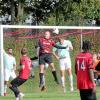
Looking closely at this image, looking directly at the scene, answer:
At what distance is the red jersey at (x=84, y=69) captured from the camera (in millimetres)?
14266

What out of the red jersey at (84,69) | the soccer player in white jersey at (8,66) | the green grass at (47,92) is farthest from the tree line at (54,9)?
the red jersey at (84,69)

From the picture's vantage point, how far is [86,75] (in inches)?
567

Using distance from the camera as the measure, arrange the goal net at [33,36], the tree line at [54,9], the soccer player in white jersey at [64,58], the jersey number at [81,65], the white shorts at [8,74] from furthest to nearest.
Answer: the tree line at [54,9] < the goal net at [33,36] < the soccer player in white jersey at [64,58] < the white shorts at [8,74] < the jersey number at [81,65]

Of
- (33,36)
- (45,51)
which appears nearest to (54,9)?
(33,36)

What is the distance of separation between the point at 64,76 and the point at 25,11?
39.7 meters

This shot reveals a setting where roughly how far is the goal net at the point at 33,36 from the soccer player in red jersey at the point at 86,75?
743 centimetres

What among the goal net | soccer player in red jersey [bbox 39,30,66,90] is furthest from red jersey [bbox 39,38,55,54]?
the goal net

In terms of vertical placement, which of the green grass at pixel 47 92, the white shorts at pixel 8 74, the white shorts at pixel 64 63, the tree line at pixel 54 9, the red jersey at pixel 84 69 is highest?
the tree line at pixel 54 9

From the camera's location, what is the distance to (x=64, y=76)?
22953 millimetres

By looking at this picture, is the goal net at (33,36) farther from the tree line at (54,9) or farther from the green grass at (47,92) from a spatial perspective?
the tree line at (54,9)

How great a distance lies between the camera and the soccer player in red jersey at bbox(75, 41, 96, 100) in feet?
46.7

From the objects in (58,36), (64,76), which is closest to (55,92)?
(64,76)

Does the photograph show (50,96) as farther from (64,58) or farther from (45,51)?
(64,58)

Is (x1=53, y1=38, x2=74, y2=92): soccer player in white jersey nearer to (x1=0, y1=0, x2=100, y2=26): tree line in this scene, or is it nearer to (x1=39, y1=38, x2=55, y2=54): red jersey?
(x1=39, y1=38, x2=55, y2=54): red jersey
